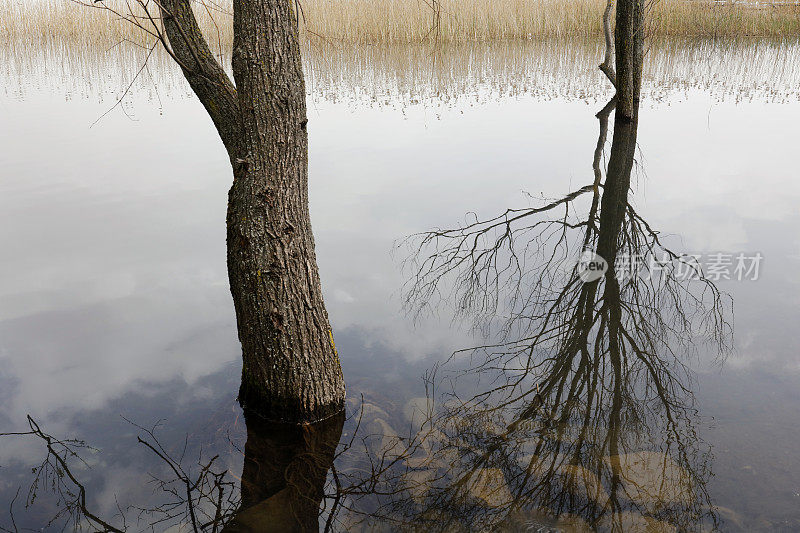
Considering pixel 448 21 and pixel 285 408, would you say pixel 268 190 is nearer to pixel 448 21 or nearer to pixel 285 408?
pixel 285 408

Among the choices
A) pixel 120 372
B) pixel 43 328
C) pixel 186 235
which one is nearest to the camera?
pixel 120 372

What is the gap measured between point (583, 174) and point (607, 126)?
2.06m

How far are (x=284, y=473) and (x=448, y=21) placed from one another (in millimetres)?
15039

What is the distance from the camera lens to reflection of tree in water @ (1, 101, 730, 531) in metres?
2.67

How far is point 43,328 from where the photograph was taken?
425cm

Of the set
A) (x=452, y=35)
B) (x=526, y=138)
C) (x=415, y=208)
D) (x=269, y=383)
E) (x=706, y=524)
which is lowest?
(x=706, y=524)

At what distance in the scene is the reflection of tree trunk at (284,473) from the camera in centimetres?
266

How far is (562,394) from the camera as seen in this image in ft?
11.3

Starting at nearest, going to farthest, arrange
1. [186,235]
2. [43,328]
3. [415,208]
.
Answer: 1. [43,328]
2. [186,235]
3. [415,208]

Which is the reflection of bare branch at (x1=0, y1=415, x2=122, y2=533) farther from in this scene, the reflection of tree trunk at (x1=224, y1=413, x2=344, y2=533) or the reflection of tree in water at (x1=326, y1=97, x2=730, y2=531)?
the reflection of tree in water at (x1=326, y1=97, x2=730, y2=531)

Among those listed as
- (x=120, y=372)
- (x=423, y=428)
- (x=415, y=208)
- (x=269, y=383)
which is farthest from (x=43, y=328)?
(x=415, y=208)

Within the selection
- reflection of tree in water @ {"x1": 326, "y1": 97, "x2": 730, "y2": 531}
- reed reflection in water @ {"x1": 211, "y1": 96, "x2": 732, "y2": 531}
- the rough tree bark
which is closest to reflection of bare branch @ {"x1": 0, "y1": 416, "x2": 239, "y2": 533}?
reed reflection in water @ {"x1": 211, "y1": 96, "x2": 732, "y2": 531}

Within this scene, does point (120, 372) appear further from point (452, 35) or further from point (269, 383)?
point (452, 35)

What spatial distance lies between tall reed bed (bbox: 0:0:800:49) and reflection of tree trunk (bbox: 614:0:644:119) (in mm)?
6986
